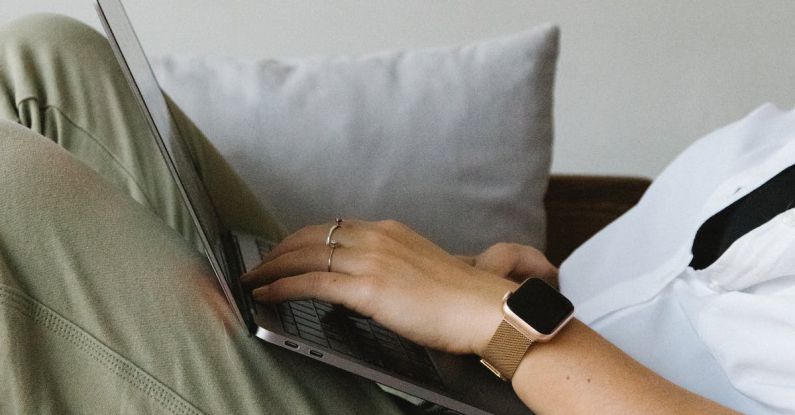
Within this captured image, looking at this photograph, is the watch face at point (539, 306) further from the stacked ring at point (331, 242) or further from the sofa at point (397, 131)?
the sofa at point (397, 131)

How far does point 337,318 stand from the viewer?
30.9 inches

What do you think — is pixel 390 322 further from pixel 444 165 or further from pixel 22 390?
pixel 444 165

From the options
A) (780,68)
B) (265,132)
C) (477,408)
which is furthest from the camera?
(780,68)

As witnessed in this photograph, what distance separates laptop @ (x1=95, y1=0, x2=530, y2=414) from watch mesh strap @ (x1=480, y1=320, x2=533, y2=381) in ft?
0.11

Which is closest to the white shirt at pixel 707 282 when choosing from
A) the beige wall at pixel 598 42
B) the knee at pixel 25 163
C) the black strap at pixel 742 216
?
the black strap at pixel 742 216

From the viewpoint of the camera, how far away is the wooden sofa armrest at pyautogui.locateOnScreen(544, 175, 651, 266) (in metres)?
1.37

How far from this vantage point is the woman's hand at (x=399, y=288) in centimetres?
73

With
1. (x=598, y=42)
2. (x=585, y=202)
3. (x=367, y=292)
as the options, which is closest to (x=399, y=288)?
(x=367, y=292)

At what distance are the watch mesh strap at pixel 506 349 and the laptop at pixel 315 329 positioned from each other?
34 mm

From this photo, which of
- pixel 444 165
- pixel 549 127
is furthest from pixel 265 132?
pixel 549 127

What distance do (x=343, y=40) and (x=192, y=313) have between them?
1.06m

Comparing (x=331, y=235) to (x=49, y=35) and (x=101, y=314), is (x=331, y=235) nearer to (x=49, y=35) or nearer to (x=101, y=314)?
(x=101, y=314)

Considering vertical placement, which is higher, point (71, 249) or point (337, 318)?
point (71, 249)

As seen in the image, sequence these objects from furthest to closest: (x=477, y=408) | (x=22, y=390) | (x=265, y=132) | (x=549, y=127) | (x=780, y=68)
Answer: (x=780, y=68), (x=549, y=127), (x=265, y=132), (x=477, y=408), (x=22, y=390)
